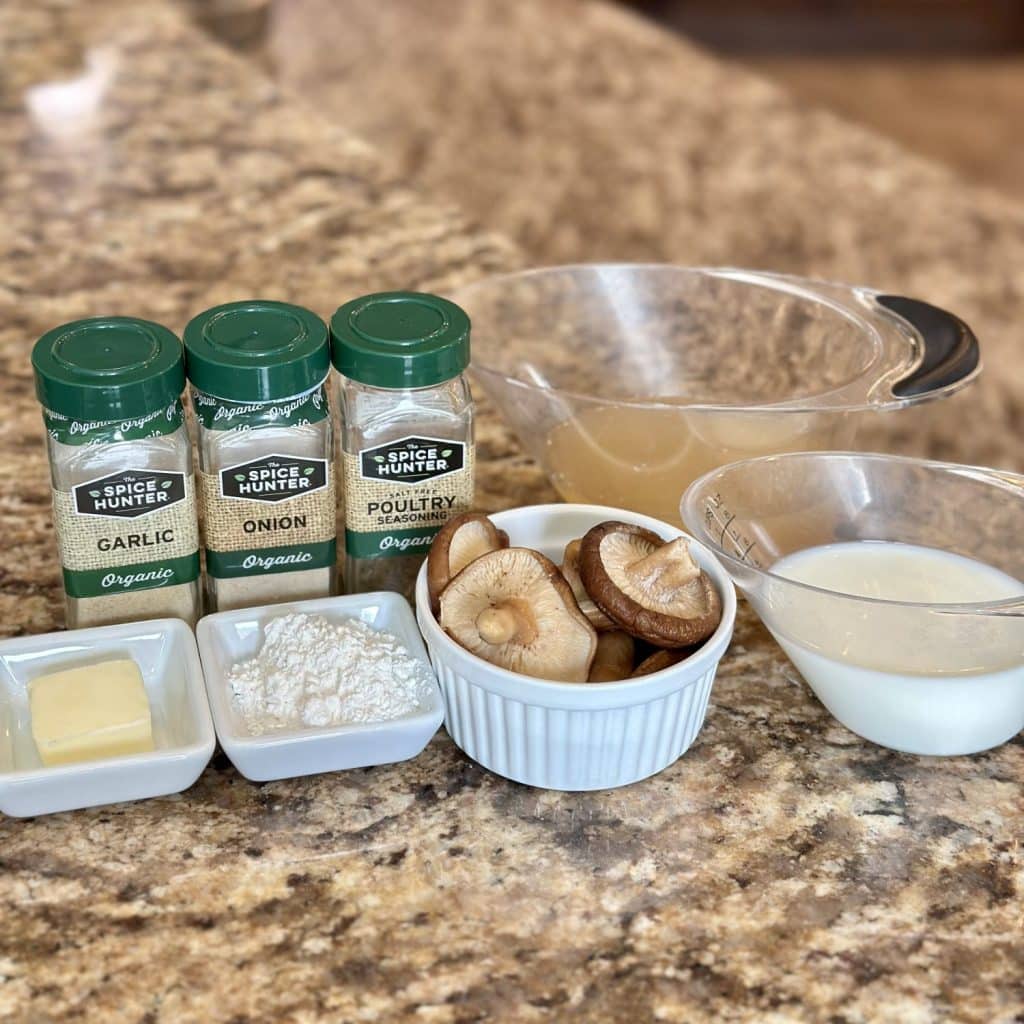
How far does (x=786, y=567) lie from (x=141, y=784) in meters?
0.43

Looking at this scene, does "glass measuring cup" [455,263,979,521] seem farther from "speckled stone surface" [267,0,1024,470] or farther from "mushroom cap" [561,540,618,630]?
"speckled stone surface" [267,0,1024,470]

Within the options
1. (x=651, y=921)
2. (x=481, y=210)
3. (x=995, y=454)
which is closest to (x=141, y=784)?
(x=651, y=921)

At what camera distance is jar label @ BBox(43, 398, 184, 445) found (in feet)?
2.50

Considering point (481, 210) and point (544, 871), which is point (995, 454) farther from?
point (544, 871)

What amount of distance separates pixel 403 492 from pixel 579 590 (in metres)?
0.13

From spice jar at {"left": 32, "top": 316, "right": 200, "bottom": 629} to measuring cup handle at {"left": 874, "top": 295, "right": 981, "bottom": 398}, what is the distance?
0.48 m

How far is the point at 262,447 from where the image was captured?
2.63 feet

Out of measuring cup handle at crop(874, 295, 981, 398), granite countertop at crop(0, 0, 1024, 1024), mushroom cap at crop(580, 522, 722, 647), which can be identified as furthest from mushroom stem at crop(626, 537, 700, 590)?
measuring cup handle at crop(874, 295, 981, 398)

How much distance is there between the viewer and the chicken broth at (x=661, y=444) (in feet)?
3.05

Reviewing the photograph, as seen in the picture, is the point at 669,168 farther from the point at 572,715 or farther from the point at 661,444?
the point at 572,715

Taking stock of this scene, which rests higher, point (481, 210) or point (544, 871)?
point (544, 871)

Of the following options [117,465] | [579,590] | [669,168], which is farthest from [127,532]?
[669,168]

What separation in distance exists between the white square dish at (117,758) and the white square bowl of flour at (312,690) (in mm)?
16

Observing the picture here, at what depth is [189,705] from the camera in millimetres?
781
